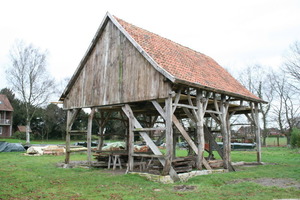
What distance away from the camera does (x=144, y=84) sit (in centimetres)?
1185

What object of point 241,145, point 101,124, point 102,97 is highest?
point 102,97

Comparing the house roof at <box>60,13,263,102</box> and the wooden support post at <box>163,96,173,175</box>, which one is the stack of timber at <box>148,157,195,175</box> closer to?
the wooden support post at <box>163,96,173,175</box>

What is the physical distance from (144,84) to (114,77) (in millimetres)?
2161

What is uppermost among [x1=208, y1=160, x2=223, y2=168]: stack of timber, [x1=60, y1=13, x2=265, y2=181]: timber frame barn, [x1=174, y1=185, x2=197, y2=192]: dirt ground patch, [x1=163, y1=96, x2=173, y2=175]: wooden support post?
[x1=60, y1=13, x2=265, y2=181]: timber frame barn

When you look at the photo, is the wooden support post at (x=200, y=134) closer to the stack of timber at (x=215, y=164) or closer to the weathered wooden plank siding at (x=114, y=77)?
the stack of timber at (x=215, y=164)

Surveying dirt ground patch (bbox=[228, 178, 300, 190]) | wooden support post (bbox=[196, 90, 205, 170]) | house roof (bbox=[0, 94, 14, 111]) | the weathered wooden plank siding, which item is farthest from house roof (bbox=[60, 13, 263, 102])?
house roof (bbox=[0, 94, 14, 111])

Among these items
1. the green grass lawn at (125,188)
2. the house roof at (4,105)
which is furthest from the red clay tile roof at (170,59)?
the house roof at (4,105)

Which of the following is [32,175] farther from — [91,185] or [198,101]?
[198,101]

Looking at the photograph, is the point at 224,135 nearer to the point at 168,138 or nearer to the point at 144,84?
the point at 168,138

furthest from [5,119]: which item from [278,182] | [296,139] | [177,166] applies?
[278,182]

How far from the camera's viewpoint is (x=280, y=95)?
41.8m

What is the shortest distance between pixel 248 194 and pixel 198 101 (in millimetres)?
4869

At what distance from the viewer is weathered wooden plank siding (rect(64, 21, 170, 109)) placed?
11.7 metres

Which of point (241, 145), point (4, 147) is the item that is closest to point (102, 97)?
point (4, 147)
